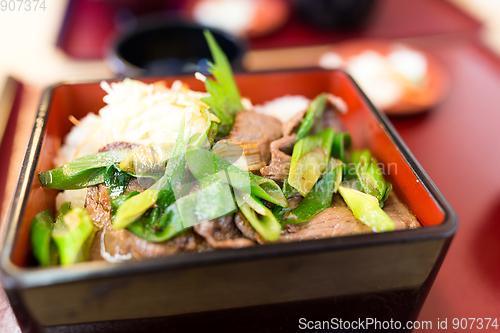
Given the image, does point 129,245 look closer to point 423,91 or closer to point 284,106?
point 284,106

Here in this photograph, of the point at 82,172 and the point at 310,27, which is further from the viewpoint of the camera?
the point at 310,27

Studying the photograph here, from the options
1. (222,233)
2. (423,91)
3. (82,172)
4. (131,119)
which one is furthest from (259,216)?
(423,91)

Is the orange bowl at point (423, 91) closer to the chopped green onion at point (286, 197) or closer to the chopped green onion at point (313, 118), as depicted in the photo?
the chopped green onion at point (313, 118)

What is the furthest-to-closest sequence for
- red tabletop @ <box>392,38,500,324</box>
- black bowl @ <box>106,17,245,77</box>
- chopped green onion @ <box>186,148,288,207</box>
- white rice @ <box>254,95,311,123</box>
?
black bowl @ <box>106,17,245,77</box>
white rice @ <box>254,95,311,123</box>
red tabletop @ <box>392,38,500,324</box>
chopped green onion @ <box>186,148,288,207</box>

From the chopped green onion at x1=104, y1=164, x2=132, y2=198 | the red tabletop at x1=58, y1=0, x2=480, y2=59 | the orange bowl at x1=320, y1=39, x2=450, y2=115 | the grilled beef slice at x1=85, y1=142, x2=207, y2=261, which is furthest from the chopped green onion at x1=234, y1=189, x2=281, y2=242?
the red tabletop at x1=58, y1=0, x2=480, y2=59

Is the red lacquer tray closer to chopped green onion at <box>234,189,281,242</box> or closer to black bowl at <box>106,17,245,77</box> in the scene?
chopped green onion at <box>234,189,281,242</box>

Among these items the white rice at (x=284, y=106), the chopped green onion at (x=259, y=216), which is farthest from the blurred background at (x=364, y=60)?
the chopped green onion at (x=259, y=216)

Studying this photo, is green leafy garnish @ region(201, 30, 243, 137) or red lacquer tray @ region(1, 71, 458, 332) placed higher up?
green leafy garnish @ region(201, 30, 243, 137)

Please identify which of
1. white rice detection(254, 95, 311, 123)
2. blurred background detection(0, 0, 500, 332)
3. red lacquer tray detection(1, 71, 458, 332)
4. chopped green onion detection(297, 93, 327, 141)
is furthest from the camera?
white rice detection(254, 95, 311, 123)

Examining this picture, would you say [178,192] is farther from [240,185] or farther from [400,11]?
[400,11]
